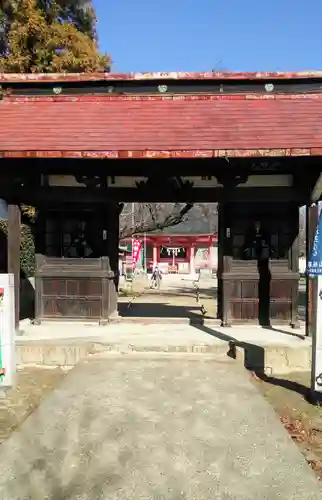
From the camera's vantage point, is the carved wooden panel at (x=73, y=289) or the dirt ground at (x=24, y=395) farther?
the carved wooden panel at (x=73, y=289)

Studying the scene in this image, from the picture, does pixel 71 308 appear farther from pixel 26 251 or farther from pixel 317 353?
pixel 317 353

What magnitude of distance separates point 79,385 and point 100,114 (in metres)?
5.22

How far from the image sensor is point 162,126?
8016 mm

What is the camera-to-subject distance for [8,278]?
555 cm

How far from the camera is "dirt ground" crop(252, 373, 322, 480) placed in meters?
4.15

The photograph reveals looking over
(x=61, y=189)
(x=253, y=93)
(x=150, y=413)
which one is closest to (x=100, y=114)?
(x=61, y=189)

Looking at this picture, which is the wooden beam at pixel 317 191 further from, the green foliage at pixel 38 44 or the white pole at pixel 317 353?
the green foliage at pixel 38 44

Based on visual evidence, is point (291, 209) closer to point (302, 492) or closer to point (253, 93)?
point (253, 93)

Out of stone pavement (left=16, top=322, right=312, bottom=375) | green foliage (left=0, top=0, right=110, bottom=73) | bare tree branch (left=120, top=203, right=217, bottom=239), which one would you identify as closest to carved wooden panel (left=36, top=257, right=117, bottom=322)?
stone pavement (left=16, top=322, right=312, bottom=375)

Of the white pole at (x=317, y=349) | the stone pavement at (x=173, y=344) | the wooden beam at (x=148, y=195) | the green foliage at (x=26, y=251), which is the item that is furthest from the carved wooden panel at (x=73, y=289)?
the white pole at (x=317, y=349)

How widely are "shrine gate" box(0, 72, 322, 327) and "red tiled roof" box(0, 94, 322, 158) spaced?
0.03 meters

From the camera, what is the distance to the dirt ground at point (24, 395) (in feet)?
15.7

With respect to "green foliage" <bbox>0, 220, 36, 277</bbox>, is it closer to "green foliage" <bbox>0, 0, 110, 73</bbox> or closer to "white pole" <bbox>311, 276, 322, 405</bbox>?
"green foliage" <bbox>0, 0, 110, 73</bbox>

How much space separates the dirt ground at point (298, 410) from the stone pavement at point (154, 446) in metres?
0.22
